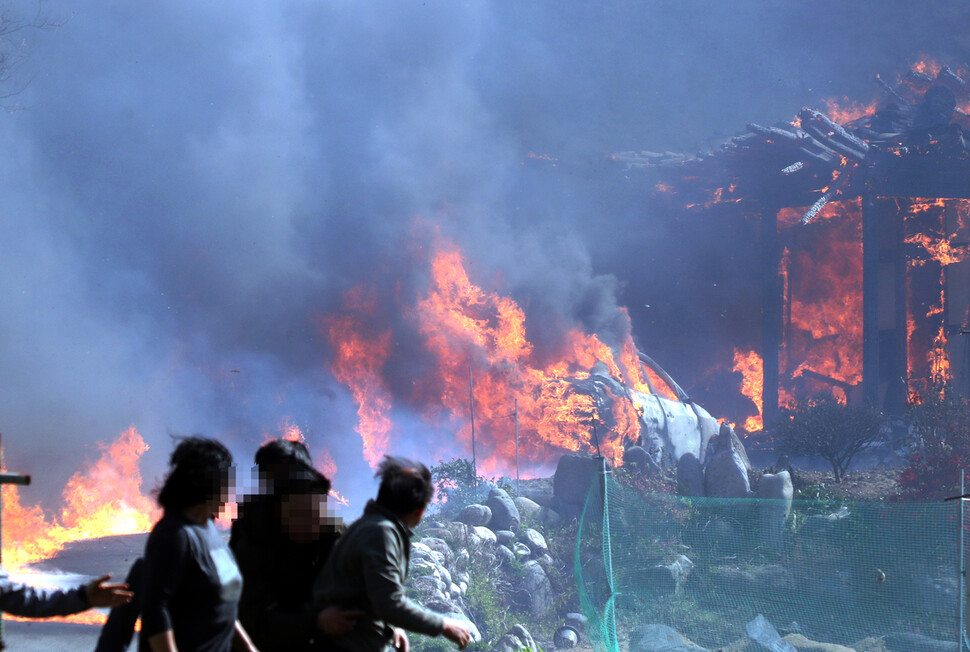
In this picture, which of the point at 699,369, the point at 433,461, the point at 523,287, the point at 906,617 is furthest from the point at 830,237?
the point at 906,617

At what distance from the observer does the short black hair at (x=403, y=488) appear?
8.57 feet

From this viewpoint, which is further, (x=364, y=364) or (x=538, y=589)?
(x=364, y=364)

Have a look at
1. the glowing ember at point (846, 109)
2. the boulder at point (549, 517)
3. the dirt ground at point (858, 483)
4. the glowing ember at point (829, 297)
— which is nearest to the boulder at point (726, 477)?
the dirt ground at point (858, 483)

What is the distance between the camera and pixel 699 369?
2081 centimetres

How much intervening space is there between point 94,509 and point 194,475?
1348 centimetres

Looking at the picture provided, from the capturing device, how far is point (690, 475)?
13.8 m

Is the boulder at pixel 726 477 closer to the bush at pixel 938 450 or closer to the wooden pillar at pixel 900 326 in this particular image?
the bush at pixel 938 450

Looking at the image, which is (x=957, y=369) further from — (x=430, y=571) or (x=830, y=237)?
(x=430, y=571)

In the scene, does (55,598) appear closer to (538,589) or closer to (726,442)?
(538,589)

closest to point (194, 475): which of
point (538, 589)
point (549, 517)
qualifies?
point (538, 589)

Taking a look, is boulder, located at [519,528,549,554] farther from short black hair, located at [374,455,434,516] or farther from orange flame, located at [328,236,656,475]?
short black hair, located at [374,455,434,516]

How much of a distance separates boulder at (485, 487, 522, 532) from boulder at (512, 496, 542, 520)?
0.23m

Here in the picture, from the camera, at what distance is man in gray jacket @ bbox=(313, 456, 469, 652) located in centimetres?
246

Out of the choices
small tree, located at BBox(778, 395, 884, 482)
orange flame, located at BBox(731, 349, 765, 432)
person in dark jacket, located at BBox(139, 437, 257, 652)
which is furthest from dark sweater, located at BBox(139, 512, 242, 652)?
orange flame, located at BBox(731, 349, 765, 432)
